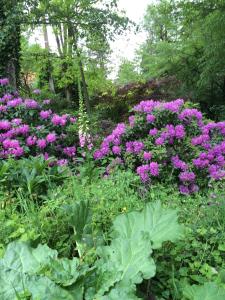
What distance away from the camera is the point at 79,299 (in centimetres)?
163

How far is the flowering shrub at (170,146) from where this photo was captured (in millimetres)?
4875

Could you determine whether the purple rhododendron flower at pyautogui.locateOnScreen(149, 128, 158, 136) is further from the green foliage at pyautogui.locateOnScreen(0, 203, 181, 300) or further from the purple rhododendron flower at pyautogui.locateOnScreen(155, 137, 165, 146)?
the green foliage at pyautogui.locateOnScreen(0, 203, 181, 300)

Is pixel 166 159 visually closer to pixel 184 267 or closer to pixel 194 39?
pixel 184 267

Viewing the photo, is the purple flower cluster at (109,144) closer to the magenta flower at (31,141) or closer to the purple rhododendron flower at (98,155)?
the purple rhododendron flower at (98,155)

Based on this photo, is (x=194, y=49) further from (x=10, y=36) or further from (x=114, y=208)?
(x=114, y=208)

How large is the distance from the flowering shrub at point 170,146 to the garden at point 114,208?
0.05ft

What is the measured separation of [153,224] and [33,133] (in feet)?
13.3

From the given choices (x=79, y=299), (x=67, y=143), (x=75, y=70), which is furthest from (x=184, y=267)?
(x=75, y=70)

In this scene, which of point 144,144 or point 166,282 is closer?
point 166,282

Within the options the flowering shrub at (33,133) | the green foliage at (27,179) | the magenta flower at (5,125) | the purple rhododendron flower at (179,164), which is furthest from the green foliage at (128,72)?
the green foliage at (27,179)

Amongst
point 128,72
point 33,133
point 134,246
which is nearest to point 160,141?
point 33,133

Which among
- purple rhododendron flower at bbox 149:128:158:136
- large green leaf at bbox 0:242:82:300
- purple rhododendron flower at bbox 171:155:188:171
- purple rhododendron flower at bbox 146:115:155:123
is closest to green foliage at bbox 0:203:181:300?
large green leaf at bbox 0:242:82:300

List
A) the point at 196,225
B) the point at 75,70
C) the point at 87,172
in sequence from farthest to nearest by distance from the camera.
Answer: the point at 75,70 → the point at 87,172 → the point at 196,225

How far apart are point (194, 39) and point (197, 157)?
6965mm
